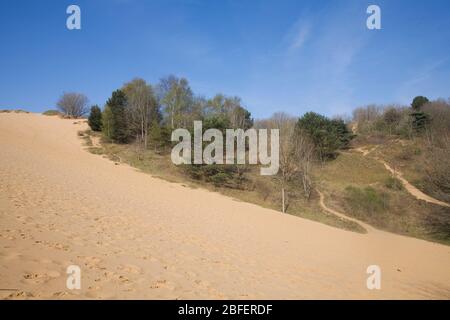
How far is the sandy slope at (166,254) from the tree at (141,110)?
81.4 feet

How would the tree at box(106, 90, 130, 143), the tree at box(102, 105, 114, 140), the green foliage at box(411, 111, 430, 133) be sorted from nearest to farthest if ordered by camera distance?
the tree at box(102, 105, 114, 140), the tree at box(106, 90, 130, 143), the green foliage at box(411, 111, 430, 133)

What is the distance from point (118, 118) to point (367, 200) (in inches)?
1326

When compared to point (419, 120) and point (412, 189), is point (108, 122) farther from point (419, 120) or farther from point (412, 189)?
point (419, 120)

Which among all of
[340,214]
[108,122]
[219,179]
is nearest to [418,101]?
[340,214]

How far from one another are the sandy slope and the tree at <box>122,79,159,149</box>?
24814 millimetres

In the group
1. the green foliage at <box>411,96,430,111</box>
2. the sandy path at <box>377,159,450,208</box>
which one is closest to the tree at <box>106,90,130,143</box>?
the sandy path at <box>377,159,450,208</box>

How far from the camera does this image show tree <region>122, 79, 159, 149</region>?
3837 cm

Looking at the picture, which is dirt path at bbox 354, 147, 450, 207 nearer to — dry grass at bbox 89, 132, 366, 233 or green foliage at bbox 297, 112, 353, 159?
green foliage at bbox 297, 112, 353, 159

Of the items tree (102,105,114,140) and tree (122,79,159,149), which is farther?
tree (122,79,159,149)

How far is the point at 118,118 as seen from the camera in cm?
3738

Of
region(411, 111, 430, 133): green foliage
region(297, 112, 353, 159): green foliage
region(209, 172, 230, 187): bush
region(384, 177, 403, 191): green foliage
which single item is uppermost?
region(411, 111, 430, 133): green foliage

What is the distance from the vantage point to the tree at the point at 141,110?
3837 centimetres

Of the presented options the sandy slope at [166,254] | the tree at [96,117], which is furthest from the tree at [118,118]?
the sandy slope at [166,254]
